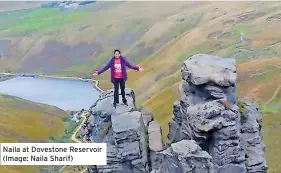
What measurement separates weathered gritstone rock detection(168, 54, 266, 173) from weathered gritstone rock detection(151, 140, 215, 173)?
1858 millimetres

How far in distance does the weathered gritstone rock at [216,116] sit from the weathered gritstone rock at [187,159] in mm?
1858

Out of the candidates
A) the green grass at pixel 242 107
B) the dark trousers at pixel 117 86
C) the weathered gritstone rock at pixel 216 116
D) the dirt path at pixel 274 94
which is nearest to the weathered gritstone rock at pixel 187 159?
the weathered gritstone rock at pixel 216 116

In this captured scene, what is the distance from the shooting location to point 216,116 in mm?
33344

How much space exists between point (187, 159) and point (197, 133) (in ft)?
10.3

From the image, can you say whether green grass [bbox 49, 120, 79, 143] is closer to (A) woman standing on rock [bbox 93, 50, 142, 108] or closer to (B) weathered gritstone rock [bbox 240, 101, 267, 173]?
(A) woman standing on rock [bbox 93, 50, 142, 108]

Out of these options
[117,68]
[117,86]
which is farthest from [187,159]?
[117,68]

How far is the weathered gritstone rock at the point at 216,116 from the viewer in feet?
109

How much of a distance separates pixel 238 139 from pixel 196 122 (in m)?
3.08

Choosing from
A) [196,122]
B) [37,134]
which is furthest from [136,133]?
[37,134]

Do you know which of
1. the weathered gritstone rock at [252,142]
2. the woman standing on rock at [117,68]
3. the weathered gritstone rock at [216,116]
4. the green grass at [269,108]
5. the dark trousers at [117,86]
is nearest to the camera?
the weathered gritstone rock at [216,116]

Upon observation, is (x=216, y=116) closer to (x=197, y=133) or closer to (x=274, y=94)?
(x=197, y=133)

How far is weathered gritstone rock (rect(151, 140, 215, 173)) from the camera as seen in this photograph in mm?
31094

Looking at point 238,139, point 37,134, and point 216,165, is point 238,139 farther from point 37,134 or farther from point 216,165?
point 37,134
